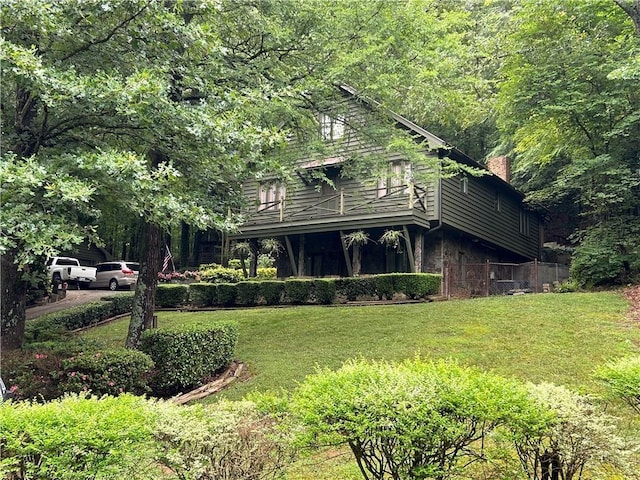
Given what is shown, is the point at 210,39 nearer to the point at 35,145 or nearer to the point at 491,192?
the point at 35,145

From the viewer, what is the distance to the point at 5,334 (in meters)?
9.71

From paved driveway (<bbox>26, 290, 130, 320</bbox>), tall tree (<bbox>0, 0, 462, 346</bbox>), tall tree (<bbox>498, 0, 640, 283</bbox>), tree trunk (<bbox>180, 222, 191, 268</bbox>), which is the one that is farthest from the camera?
tree trunk (<bbox>180, 222, 191, 268</bbox>)

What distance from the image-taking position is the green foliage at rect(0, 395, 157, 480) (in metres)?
3.02

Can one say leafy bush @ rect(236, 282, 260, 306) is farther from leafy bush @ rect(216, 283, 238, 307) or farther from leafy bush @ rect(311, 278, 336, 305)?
leafy bush @ rect(311, 278, 336, 305)

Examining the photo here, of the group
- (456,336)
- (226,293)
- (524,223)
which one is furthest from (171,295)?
(524,223)

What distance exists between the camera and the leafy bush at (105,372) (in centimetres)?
720

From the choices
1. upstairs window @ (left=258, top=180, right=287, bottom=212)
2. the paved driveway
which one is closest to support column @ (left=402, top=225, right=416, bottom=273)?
upstairs window @ (left=258, top=180, right=287, bottom=212)

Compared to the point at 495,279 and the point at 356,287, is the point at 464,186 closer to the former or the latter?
the point at 495,279

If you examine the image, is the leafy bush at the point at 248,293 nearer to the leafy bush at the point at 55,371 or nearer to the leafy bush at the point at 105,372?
the leafy bush at the point at 55,371

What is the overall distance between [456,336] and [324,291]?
671 centimetres

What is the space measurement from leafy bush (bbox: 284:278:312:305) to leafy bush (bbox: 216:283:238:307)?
6.79 feet

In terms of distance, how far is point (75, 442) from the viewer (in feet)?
9.91

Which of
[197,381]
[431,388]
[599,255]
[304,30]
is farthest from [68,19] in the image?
[599,255]

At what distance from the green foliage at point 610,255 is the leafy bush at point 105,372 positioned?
577 inches
